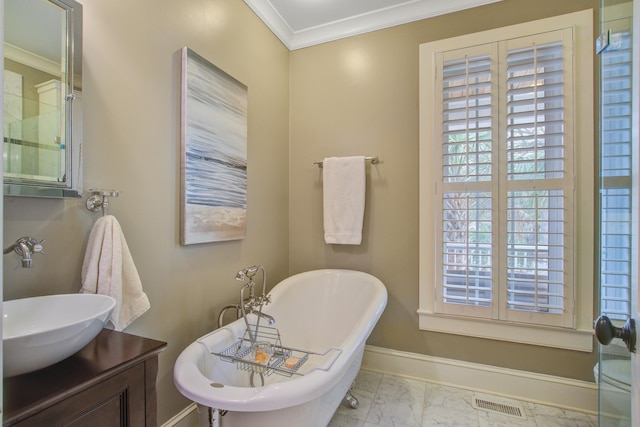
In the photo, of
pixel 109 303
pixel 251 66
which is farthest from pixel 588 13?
pixel 109 303

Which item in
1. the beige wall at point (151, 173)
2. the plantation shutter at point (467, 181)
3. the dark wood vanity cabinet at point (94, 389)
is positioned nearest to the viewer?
the dark wood vanity cabinet at point (94, 389)

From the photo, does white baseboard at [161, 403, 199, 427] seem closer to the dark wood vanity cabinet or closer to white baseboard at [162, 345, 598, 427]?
white baseboard at [162, 345, 598, 427]

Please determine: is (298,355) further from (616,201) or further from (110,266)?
(616,201)

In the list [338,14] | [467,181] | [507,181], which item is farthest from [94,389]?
[338,14]

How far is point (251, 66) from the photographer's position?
2.24 metres

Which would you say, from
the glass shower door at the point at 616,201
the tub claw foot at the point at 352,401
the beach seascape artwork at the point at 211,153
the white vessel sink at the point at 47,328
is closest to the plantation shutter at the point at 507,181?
the tub claw foot at the point at 352,401

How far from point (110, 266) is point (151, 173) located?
49 cm

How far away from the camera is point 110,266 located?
121 centimetres

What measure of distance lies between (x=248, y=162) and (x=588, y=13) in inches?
90.6

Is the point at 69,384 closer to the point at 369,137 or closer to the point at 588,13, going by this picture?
the point at 369,137

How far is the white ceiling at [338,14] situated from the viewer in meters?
2.28

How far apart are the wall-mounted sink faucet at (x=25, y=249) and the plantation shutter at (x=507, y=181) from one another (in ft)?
6.92

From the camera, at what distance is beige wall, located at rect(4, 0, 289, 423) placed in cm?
115

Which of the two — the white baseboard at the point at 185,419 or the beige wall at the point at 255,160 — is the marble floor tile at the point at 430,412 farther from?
the white baseboard at the point at 185,419
